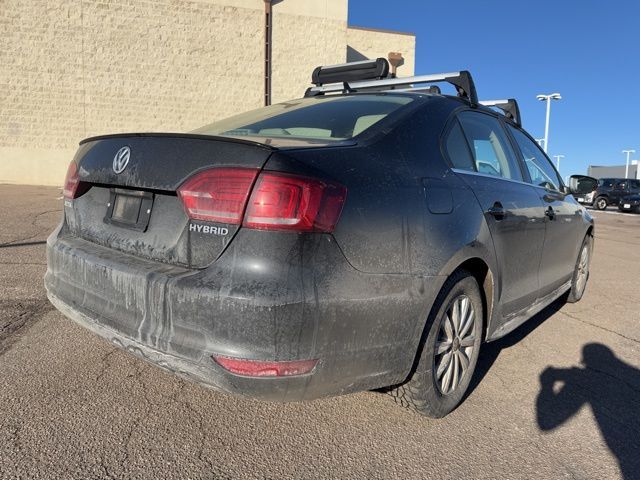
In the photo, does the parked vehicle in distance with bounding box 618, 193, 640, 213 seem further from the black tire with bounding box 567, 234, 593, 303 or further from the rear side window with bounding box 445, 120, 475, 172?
the rear side window with bounding box 445, 120, 475, 172

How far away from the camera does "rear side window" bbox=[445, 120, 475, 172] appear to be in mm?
2631

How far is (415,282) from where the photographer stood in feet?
6.89

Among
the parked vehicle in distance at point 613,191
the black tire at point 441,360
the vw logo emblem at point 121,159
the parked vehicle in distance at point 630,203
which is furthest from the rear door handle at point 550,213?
the parked vehicle in distance at point 613,191

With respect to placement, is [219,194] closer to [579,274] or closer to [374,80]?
[374,80]

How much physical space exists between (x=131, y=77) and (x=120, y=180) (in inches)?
726

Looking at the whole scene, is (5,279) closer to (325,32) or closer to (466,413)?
(466,413)

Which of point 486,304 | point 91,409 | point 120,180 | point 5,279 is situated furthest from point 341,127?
point 5,279

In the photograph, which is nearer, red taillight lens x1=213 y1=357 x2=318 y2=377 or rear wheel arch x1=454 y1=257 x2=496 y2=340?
red taillight lens x1=213 y1=357 x2=318 y2=377

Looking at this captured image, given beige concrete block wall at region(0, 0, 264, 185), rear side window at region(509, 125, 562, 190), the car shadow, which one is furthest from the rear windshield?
beige concrete block wall at region(0, 0, 264, 185)

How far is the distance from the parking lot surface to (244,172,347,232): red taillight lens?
1098 millimetres

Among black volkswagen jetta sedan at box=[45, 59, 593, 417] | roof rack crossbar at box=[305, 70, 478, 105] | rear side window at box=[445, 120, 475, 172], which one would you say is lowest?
black volkswagen jetta sedan at box=[45, 59, 593, 417]

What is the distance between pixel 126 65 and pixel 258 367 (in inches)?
765

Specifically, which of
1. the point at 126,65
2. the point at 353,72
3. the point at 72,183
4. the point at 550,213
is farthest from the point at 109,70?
the point at 550,213

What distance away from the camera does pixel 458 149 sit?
2756 millimetres
